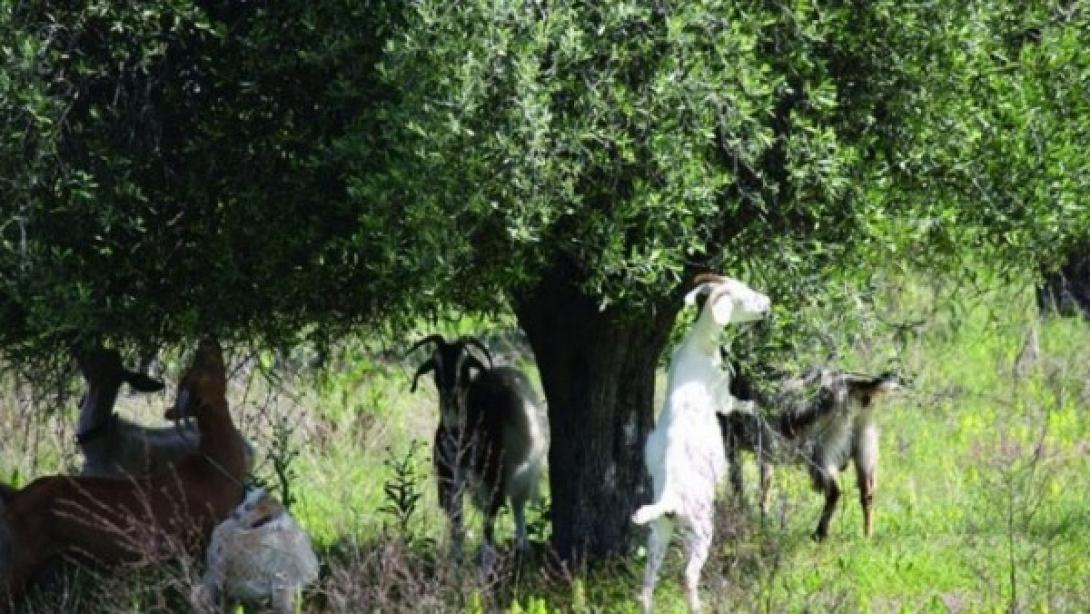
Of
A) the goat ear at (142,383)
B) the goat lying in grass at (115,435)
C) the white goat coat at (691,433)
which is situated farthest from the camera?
the goat lying in grass at (115,435)

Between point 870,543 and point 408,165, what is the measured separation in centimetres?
475

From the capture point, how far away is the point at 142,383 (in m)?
11.6

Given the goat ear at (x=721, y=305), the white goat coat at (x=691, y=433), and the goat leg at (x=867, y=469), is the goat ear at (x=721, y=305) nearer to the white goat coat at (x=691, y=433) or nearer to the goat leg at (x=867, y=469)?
the white goat coat at (x=691, y=433)

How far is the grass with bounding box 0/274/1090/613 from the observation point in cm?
909

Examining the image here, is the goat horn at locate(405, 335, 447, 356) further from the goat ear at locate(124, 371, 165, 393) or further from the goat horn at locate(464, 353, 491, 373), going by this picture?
the goat ear at locate(124, 371, 165, 393)

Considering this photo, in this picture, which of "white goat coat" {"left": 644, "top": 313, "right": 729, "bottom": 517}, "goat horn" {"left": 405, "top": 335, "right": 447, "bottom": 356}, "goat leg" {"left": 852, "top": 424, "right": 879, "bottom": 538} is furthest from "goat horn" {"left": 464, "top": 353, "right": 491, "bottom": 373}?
"white goat coat" {"left": 644, "top": 313, "right": 729, "bottom": 517}

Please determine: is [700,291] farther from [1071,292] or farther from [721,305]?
[1071,292]

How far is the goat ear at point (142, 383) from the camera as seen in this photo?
11477mm

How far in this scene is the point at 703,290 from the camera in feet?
29.9

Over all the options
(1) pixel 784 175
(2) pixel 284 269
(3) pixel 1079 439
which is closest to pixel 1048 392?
(3) pixel 1079 439

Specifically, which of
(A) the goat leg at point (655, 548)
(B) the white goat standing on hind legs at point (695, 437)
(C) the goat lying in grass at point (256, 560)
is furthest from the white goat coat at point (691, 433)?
(C) the goat lying in grass at point (256, 560)

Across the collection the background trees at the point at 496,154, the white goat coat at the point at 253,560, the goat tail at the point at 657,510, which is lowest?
the white goat coat at the point at 253,560

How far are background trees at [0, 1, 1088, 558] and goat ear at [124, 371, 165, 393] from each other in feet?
3.10

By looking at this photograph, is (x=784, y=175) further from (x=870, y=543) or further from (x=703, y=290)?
(x=870, y=543)
